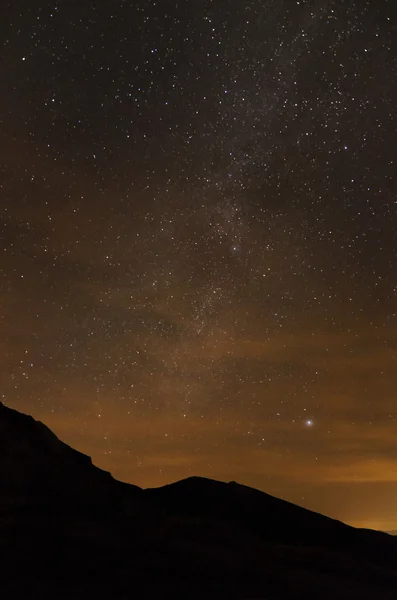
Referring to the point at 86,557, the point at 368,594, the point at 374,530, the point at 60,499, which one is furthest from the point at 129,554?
the point at 374,530

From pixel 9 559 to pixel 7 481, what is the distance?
21.7 ft

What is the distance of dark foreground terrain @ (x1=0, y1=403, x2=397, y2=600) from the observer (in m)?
28.0

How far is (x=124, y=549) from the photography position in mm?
32062

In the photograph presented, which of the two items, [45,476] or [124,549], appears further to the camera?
[45,476]

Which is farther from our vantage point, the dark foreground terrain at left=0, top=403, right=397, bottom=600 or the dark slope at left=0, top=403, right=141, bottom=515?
the dark slope at left=0, top=403, right=141, bottom=515

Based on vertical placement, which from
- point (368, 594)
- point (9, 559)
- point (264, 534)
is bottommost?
point (9, 559)

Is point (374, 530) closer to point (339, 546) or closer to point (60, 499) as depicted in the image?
point (339, 546)

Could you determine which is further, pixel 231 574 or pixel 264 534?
pixel 264 534

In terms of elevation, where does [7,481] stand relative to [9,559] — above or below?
above

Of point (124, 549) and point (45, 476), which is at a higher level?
point (45, 476)

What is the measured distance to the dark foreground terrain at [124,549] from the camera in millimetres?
27953

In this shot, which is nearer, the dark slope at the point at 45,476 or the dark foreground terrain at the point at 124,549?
the dark foreground terrain at the point at 124,549

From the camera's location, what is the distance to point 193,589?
93.0 feet

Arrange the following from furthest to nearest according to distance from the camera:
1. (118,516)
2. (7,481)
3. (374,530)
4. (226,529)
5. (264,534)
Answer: (374,530), (264,534), (226,529), (118,516), (7,481)
